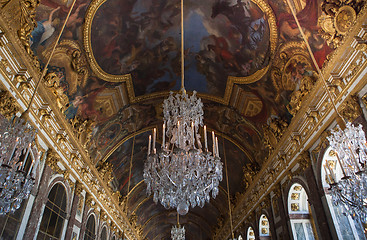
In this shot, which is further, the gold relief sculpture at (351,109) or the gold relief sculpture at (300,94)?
the gold relief sculpture at (300,94)

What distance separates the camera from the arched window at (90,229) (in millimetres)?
11375

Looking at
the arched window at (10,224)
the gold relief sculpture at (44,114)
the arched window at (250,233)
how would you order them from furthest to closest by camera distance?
1. the arched window at (250,233)
2. the gold relief sculpture at (44,114)
3. the arched window at (10,224)

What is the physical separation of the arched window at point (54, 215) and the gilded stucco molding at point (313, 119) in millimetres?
8382

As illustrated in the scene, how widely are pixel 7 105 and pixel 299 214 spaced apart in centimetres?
1003

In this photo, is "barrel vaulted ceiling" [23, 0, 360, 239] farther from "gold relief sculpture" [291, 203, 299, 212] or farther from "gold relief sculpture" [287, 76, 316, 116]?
"gold relief sculpture" [291, 203, 299, 212]

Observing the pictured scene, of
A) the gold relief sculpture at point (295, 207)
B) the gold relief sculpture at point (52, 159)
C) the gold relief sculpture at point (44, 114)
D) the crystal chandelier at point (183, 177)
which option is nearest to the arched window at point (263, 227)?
the gold relief sculpture at point (295, 207)

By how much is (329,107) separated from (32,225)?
8.85 meters

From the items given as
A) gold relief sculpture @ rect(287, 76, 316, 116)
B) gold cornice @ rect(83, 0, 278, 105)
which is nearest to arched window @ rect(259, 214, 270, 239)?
gold cornice @ rect(83, 0, 278, 105)

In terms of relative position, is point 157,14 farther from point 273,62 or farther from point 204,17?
point 273,62

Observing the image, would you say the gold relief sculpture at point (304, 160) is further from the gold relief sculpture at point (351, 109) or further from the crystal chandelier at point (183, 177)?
the crystal chandelier at point (183, 177)

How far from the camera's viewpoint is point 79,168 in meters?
10.6

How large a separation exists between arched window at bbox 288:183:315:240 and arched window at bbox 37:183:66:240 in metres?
8.32

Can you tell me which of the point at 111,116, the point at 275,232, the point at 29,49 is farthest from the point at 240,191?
the point at 29,49

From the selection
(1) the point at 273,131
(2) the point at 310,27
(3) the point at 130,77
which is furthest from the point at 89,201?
(2) the point at 310,27
